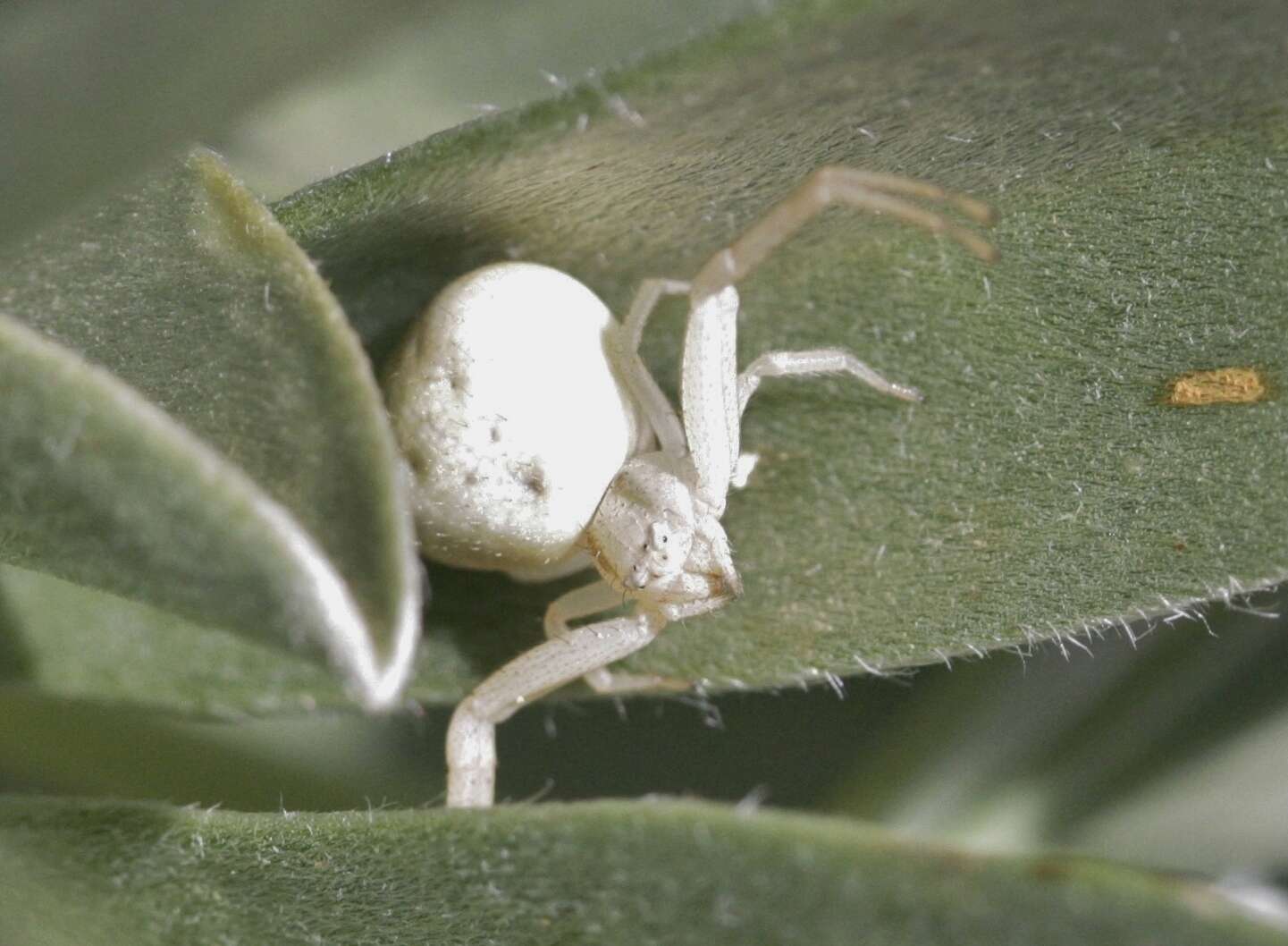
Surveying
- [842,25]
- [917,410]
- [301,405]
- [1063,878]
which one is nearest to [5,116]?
[301,405]

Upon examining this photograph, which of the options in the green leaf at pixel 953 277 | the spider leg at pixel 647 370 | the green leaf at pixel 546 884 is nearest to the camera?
the green leaf at pixel 546 884

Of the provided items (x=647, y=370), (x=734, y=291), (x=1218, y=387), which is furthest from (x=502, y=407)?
(x=1218, y=387)

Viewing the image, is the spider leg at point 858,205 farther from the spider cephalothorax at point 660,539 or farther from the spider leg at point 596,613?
the spider leg at point 596,613

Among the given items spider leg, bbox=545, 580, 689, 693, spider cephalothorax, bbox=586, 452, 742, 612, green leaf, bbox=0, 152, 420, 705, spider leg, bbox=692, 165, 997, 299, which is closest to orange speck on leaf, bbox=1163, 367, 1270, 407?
spider leg, bbox=692, 165, 997, 299

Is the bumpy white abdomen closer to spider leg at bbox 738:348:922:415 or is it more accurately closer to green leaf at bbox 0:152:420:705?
spider leg at bbox 738:348:922:415

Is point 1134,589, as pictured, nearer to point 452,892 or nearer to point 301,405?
point 452,892

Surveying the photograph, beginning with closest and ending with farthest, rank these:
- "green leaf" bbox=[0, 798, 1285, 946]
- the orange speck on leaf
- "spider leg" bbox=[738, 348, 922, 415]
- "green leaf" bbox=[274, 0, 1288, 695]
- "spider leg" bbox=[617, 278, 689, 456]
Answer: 1. "green leaf" bbox=[0, 798, 1285, 946]
2. "green leaf" bbox=[274, 0, 1288, 695]
3. the orange speck on leaf
4. "spider leg" bbox=[738, 348, 922, 415]
5. "spider leg" bbox=[617, 278, 689, 456]

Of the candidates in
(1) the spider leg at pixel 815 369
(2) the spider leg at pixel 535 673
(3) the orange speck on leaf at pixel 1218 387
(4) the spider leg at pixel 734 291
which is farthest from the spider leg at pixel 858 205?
(2) the spider leg at pixel 535 673

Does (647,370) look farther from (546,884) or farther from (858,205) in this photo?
(546,884)
